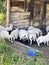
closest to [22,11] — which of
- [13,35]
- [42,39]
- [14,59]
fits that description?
[13,35]

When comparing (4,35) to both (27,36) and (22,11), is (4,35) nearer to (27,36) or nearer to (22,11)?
(27,36)

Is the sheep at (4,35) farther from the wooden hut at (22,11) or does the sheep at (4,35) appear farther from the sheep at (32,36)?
the wooden hut at (22,11)

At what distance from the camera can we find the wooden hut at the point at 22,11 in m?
13.7

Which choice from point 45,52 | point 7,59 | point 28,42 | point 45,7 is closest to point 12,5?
point 45,7

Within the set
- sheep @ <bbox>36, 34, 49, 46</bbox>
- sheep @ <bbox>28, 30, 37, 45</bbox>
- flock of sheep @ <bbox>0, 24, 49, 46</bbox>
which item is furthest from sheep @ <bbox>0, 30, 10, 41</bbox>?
sheep @ <bbox>36, 34, 49, 46</bbox>

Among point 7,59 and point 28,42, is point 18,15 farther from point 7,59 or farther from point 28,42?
point 7,59

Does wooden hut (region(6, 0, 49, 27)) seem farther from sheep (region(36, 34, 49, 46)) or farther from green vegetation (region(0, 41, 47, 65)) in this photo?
green vegetation (region(0, 41, 47, 65))

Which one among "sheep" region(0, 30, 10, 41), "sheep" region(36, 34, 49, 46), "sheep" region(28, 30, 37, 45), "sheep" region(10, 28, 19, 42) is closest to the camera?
"sheep" region(36, 34, 49, 46)

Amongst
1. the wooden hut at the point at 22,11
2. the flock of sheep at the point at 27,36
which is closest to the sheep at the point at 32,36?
the flock of sheep at the point at 27,36

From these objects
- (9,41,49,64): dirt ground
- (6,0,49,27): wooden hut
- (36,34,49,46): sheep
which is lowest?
(9,41,49,64): dirt ground

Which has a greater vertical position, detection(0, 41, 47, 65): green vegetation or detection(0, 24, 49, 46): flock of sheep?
detection(0, 24, 49, 46): flock of sheep

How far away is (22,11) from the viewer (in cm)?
1405

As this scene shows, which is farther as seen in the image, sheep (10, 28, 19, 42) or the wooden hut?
the wooden hut

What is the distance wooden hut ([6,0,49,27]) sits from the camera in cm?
1373
